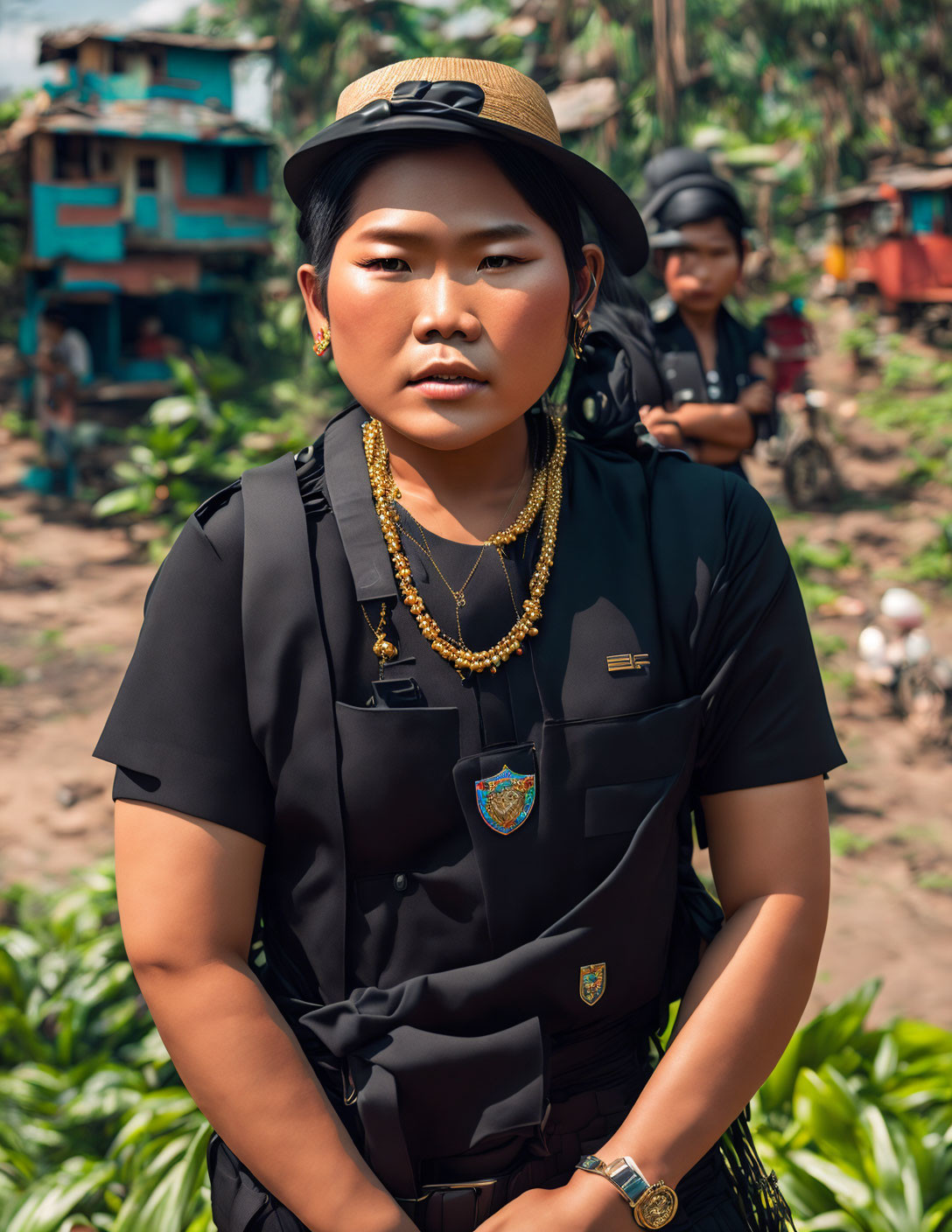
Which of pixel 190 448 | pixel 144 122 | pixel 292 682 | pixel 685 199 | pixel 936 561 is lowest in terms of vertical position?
pixel 936 561

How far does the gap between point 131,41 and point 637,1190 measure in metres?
13.5

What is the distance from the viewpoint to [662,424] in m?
2.93

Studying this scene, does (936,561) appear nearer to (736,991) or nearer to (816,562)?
(816,562)

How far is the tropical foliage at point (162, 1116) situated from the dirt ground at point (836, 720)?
3.99 feet

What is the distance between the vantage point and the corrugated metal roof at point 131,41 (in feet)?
40.6

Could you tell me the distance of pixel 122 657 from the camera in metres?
8.76

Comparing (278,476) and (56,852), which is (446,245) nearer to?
(278,476)

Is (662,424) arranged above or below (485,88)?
below

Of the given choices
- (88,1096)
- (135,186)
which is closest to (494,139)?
(88,1096)

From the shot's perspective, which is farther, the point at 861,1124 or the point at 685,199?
the point at 685,199

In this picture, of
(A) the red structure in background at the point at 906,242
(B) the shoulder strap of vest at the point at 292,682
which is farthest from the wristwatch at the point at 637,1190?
(A) the red structure in background at the point at 906,242

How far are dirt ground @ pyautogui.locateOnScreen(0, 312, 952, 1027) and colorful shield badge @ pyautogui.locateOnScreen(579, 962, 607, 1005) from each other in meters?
3.52

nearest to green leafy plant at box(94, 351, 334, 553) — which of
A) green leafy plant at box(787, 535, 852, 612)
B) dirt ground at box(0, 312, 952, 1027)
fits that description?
dirt ground at box(0, 312, 952, 1027)

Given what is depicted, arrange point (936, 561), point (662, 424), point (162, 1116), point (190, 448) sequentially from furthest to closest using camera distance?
point (190, 448)
point (936, 561)
point (162, 1116)
point (662, 424)
